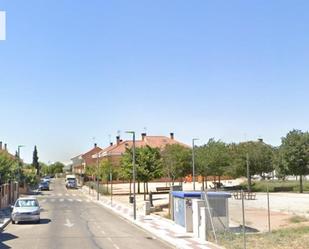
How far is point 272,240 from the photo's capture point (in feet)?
68.6

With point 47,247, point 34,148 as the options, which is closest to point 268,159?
point 47,247

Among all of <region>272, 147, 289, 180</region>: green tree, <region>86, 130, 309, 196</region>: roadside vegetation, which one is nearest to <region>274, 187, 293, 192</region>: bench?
<region>86, 130, 309, 196</region>: roadside vegetation

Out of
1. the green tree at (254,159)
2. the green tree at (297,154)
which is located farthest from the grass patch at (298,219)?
the green tree at (254,159)

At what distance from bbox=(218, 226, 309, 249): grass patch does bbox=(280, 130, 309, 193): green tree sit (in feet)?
117

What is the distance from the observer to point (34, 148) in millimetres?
194750

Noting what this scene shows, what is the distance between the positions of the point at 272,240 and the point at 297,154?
129ft

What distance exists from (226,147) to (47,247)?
5105 cm

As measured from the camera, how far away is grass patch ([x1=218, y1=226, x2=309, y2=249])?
19.4 metres

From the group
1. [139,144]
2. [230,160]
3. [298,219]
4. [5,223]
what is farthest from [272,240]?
[139,144]

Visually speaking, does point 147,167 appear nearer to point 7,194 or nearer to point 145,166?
point 145,166

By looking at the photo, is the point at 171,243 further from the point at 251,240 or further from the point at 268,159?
the point at 268,159

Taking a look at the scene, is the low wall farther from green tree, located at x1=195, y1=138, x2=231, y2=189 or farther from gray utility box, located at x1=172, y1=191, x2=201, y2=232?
green tree, located at x1=195, y1=138, x2=231, y2=189

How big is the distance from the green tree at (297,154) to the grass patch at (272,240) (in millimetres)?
35523

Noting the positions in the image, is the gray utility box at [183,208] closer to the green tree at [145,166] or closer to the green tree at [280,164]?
the green tree at [145,166]
